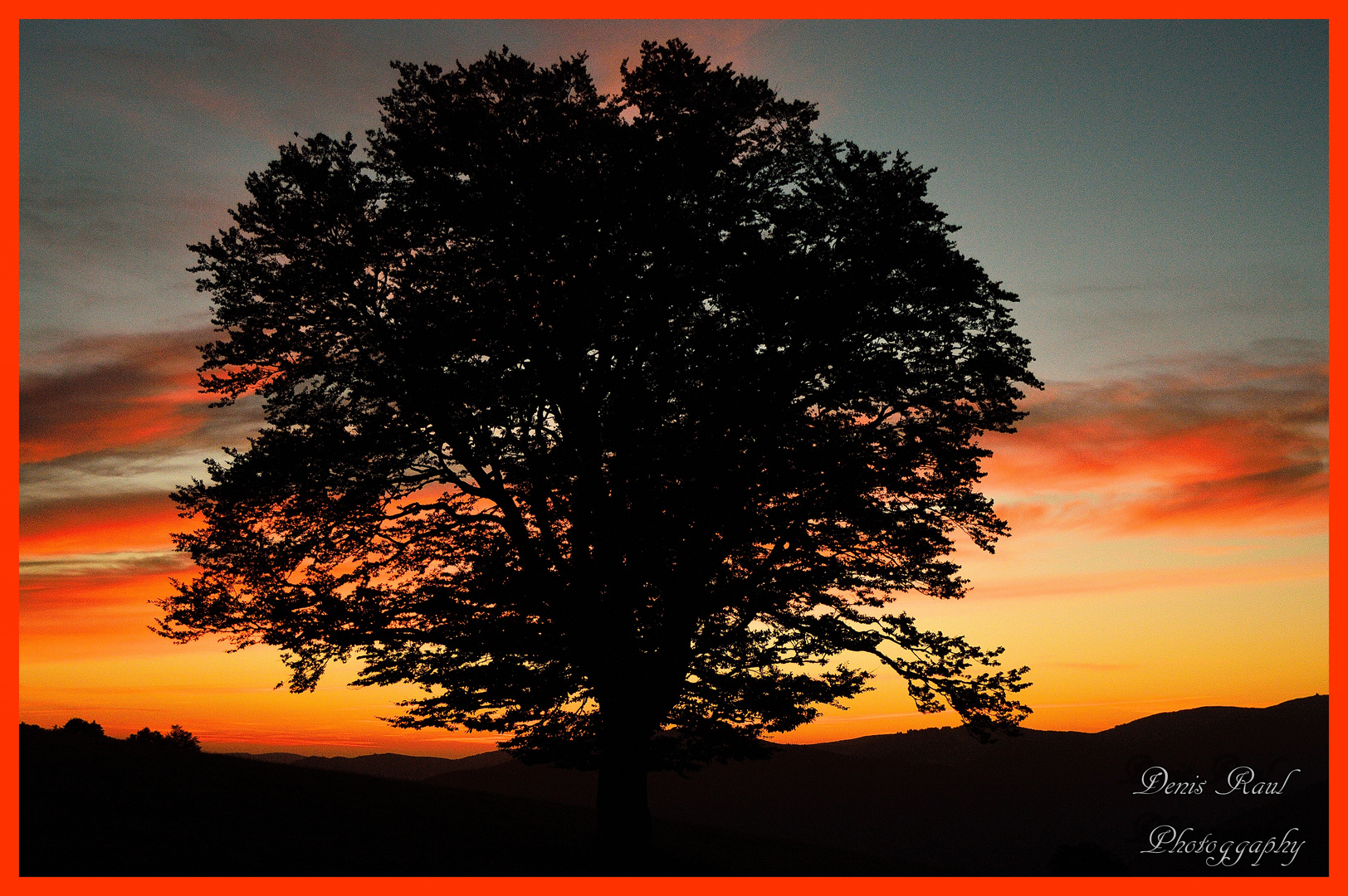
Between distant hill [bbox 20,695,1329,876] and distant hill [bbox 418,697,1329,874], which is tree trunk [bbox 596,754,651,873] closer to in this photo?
distant hill [bbox 20,695,1329,876]

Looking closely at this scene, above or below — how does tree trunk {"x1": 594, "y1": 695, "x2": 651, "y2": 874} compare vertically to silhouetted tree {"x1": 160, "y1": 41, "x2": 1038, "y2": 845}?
below

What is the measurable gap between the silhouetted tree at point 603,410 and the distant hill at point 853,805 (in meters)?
4.37

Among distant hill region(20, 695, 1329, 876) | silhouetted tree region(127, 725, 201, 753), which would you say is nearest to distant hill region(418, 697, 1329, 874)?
distant hill region(20, 695, 1329, 876)

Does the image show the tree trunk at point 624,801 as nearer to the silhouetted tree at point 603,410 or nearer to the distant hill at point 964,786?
the silhouetted tree at point 603,410

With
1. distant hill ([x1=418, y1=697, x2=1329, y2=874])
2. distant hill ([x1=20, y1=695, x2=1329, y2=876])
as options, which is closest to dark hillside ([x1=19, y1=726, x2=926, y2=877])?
distant hill ([x1=20, y1=695, x2=1329, y2=876])

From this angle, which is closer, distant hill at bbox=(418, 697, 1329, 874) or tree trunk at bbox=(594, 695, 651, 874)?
tree trunk at bbox=(594, 695, 651, 874)

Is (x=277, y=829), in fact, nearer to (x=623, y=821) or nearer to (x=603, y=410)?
(x=623, y=821)

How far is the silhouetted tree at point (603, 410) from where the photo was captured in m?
16.8

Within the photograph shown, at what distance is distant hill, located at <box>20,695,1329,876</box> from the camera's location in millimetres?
20047

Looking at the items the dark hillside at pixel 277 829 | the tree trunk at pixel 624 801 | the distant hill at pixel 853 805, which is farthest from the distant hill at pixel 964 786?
the tree trunk at pixel 624 801

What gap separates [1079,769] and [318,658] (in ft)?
603

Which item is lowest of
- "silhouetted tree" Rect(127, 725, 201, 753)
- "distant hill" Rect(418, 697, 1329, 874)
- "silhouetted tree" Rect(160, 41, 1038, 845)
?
"distant hill" Rect(418, 697, 1329, 874)

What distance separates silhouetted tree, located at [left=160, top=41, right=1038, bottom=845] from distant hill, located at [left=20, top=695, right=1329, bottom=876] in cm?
437

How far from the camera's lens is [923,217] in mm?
17812
